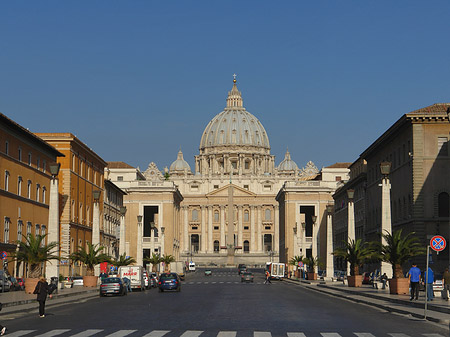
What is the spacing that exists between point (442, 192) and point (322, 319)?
145 feet

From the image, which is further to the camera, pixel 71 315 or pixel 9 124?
pixel 9 124

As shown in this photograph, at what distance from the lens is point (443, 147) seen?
70.3m

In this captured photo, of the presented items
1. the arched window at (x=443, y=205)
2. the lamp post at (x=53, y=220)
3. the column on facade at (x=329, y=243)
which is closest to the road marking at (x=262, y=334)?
the lamp post at (x=53, y=220)

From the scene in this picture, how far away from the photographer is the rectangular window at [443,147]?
70.2 metres

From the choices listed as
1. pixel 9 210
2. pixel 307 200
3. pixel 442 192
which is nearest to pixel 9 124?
pixel 9 210

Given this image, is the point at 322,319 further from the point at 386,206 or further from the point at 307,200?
the point at 307,200

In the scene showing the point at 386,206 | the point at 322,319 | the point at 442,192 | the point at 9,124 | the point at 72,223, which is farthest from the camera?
the point at 72,223

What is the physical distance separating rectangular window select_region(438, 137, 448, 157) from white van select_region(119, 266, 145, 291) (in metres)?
27.1

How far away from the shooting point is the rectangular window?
7019cm

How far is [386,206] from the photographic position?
46781mm

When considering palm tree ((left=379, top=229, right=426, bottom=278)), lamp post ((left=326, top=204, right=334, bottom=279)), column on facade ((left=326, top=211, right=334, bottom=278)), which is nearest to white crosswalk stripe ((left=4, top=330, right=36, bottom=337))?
palm tree ((left=379, top=229, right=426, bottom=278))

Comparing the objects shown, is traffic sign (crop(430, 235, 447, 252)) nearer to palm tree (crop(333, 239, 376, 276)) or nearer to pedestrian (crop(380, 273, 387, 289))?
pedestrian (crop(380, 273, 387, 289))

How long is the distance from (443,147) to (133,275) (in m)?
28.2

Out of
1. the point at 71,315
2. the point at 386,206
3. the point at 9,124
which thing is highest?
the point at 9,124
